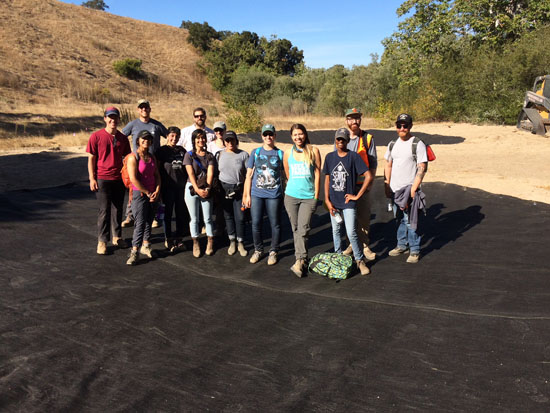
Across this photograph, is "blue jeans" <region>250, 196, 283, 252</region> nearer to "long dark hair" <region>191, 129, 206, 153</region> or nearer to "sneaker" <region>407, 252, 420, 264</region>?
"long dark hair" <region>191, 129, 206, 153</region>

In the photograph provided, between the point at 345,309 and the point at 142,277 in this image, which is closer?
the point at 345,309

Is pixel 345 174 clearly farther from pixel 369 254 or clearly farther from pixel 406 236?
pixel 406 236

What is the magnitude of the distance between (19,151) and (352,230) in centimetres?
1472

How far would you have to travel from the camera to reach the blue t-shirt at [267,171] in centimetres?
524

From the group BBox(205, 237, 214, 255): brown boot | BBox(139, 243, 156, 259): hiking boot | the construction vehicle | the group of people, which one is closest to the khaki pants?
the group of people

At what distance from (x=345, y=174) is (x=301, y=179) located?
488mm

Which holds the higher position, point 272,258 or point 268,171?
point 268,171

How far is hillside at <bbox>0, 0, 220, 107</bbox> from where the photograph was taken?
3631 centimetres

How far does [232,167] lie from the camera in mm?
5684

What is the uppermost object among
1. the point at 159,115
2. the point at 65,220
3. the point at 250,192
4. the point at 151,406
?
the point at 159,115

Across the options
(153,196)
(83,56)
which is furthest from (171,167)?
(83,56)

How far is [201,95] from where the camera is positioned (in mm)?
48781

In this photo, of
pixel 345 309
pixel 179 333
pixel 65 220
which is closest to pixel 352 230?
pixel 345 309

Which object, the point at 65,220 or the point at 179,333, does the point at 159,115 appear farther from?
the point at 179,333
